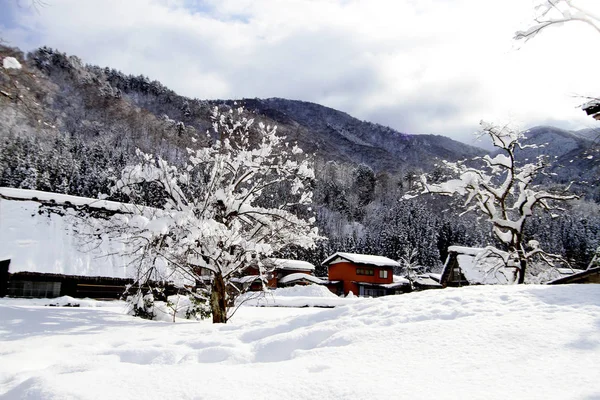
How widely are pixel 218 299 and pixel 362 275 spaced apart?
45258 mm

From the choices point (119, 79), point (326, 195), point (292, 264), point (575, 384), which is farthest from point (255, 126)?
point (119, 79)

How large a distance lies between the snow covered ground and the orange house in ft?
159

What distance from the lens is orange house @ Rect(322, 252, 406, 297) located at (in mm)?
55831

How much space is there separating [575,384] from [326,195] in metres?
122

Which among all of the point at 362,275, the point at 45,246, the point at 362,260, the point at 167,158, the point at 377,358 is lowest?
the point at 362,275

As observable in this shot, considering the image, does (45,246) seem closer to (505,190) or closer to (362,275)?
(505,190)

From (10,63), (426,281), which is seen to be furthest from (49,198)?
(426,281)

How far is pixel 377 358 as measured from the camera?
182 inches

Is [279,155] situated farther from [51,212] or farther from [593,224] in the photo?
[593,224]

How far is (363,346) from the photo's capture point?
5.14m

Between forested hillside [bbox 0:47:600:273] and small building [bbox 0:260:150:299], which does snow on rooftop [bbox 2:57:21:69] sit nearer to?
forested hillside [bbox 0:47:600:273]

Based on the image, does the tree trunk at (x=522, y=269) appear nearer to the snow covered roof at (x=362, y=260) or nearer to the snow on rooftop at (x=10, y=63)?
the snow on rooftop at (x=10, y=63)

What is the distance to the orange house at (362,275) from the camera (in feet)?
183

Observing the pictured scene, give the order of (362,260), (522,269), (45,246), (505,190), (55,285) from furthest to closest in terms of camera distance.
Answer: (362,260)
(55,285)
(45,246)
(505,190)
(522,269)
